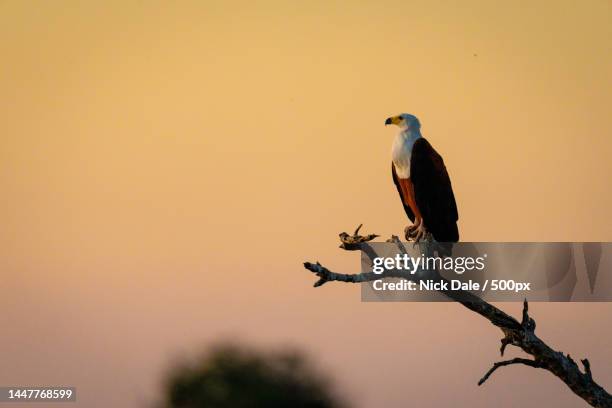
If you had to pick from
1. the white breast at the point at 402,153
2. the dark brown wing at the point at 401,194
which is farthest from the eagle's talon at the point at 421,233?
the white breast at the point at 402,153

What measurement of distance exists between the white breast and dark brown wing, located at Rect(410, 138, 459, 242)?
7 cm

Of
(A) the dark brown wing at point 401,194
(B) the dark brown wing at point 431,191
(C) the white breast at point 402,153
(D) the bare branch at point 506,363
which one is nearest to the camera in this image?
(D) the bare branch at point 506,363

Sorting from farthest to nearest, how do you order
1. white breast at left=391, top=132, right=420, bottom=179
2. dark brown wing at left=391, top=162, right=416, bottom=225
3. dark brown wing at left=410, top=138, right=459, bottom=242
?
1. dark brown wing at left=391, top=162, right=416, bottom=225
2. white breast at left=391, top=132, right=420, bottom=179
3. dark brown wing at left=410, top=138, right=459, bottom=242

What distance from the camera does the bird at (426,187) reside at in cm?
1434

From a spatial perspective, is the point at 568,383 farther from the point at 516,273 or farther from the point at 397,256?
the point at 516,273

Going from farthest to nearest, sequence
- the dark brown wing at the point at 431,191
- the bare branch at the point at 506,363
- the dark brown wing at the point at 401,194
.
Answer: the dark brown wing at the point at 401,194
the dark brown wing at the point at 431,191
the bare branch at the point at 506,363

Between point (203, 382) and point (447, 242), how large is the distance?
674cm

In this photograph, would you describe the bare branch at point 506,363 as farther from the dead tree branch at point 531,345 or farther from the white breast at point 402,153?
the white breast at point 402,153

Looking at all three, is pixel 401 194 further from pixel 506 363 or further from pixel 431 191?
pixel 506 363

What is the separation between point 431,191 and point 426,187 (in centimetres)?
7

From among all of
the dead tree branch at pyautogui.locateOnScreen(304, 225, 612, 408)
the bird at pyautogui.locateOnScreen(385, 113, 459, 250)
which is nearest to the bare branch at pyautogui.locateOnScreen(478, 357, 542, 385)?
the dead tree branch at pyautogui.locateOnScreen(304, 225, 612, 408)

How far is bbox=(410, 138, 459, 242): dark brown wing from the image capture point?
14.3 metres

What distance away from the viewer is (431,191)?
Answer: 566 inches

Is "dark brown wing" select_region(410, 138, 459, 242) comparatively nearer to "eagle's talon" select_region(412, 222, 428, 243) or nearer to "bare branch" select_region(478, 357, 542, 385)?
"eagle's talon" select_region(412, 222, 428, 243)
